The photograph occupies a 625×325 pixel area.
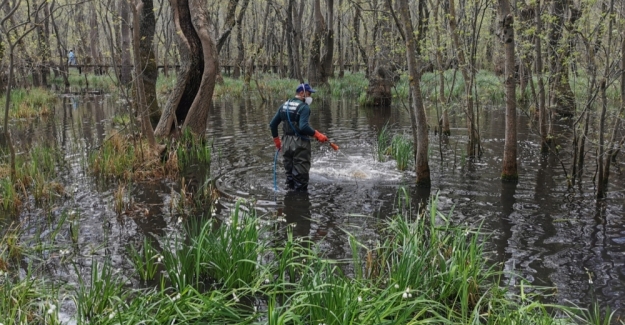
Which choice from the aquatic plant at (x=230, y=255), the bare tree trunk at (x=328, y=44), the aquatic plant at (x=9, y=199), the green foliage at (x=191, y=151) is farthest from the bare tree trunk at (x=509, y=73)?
the bare tree trunk at (x=328, y=44)

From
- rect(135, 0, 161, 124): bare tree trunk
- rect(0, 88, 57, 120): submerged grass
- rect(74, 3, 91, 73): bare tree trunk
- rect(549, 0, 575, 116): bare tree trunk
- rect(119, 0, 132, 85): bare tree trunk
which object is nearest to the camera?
rect(549, 0, 575, 116): bare tree trunk

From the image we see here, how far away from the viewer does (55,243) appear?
5680 mm

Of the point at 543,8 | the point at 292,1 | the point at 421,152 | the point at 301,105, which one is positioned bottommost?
the point at 421,152

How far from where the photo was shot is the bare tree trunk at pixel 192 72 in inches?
409

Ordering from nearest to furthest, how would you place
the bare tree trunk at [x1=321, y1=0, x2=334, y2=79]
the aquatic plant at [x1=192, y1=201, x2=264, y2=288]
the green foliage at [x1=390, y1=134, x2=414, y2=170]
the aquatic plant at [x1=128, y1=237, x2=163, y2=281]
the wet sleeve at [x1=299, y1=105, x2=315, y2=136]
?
the aquatic plant at [x1=192, y1=201, x2=264, y2=288] → the aquatic plant at [x1=128, y1=237, x2=163, y2=281] → the wet sleeve at [x1=299, y1=105, x2=315, y2=136] → the green foliage at [x1=390, y1=134, x2=414, y2=170] → the bare tree trunk at [x1=321, y1=0, x2=334, y2=79]

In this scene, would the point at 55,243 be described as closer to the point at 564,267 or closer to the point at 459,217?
the point at 459,217

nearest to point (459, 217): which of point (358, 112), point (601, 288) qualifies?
point (601, 288)

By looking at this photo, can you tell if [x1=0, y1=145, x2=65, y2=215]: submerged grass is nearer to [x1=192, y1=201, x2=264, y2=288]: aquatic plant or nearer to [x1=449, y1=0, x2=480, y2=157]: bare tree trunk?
[x1=192, y1=201, x2=264, y2=288]: aquatic plant

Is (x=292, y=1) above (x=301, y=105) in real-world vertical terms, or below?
above

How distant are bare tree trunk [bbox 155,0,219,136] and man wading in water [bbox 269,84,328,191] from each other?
2793 millimetres

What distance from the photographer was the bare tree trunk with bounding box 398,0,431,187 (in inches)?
290

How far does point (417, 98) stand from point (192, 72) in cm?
516

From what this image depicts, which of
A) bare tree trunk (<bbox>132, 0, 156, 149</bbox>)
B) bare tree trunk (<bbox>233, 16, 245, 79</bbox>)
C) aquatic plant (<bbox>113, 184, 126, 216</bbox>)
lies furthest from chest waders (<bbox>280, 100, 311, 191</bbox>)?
bare tree trunk (<bbox>233, 16, 245, 79</bbox>)

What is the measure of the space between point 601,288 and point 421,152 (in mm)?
3684
